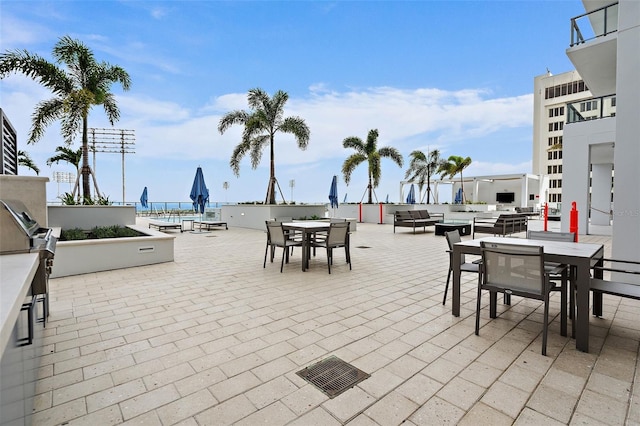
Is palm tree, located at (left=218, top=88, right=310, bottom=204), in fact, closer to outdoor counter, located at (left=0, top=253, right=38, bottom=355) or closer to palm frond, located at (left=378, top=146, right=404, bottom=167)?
palm frond, located at (left=378, top=146, right=404, bottom=167)

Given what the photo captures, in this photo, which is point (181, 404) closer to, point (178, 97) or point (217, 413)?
point (217, 413)

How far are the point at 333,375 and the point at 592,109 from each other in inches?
475

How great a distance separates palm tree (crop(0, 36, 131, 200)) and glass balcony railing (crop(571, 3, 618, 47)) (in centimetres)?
1232

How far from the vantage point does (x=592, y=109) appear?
9656 millimetres

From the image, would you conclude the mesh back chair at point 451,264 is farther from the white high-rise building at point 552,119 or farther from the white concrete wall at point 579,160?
the white high-rise building at point 552,119

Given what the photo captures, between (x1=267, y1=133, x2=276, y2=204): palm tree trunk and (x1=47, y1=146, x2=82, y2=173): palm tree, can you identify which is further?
(x1=47, y1=146, x2=82, y2=173): palm tree

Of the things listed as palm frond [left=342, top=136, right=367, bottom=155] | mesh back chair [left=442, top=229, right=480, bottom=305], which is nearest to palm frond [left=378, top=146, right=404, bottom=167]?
palm frond [left=342, top=136, right=367, bottom=155]

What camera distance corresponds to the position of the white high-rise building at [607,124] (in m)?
4.35

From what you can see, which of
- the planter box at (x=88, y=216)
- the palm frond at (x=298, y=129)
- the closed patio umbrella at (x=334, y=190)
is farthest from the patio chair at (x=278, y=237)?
the closed patio umbrella at (x=334, y=190)

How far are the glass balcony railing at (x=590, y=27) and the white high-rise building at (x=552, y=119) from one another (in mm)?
34638

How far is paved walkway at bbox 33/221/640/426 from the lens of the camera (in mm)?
1728

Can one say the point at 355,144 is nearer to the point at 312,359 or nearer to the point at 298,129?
the point at 298,129

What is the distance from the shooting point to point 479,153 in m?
23.0

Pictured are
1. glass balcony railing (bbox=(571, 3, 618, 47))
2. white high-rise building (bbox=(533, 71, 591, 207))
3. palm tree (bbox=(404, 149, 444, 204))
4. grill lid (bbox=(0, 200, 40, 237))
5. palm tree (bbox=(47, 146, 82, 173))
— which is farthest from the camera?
white high-rise building (bbox=(533, 71, 591, 207))
